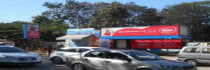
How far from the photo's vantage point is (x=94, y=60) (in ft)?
36.7

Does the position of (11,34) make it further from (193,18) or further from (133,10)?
(193,18)

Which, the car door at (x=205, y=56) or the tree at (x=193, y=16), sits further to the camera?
the tree at (x=193, y=16)

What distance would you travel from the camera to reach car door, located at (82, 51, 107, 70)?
35.8 ft

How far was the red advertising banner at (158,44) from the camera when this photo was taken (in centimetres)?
2972

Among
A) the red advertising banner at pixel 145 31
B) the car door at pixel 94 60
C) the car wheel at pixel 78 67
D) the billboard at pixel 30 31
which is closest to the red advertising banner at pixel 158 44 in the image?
the red advertising banner at pixel 145 31

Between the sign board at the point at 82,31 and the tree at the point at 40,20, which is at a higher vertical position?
the tree at the point at 40,20

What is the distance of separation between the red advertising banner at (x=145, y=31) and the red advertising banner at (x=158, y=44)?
138cm

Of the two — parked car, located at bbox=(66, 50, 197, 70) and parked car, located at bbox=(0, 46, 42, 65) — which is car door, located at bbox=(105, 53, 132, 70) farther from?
parked car, located at bbox=(0, 46, 42, 65)

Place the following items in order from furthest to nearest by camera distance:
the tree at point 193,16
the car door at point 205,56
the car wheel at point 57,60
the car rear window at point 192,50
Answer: the tree at point 193,16 < the car rear window at point 192,50 < the car wheel at point 57,60 < the car door at point 205,56

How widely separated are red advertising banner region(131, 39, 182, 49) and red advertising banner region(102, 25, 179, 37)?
1.38 m

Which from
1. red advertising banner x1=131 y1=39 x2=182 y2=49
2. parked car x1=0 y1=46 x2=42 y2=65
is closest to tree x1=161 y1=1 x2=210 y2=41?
red advertising banner x1=131 y1=39 x2=182 y2=49

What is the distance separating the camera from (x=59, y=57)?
17.4m

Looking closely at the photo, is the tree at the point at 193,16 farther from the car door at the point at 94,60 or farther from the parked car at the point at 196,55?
the car door at the point at 94,60

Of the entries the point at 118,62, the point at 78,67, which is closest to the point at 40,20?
the point at 78,67
